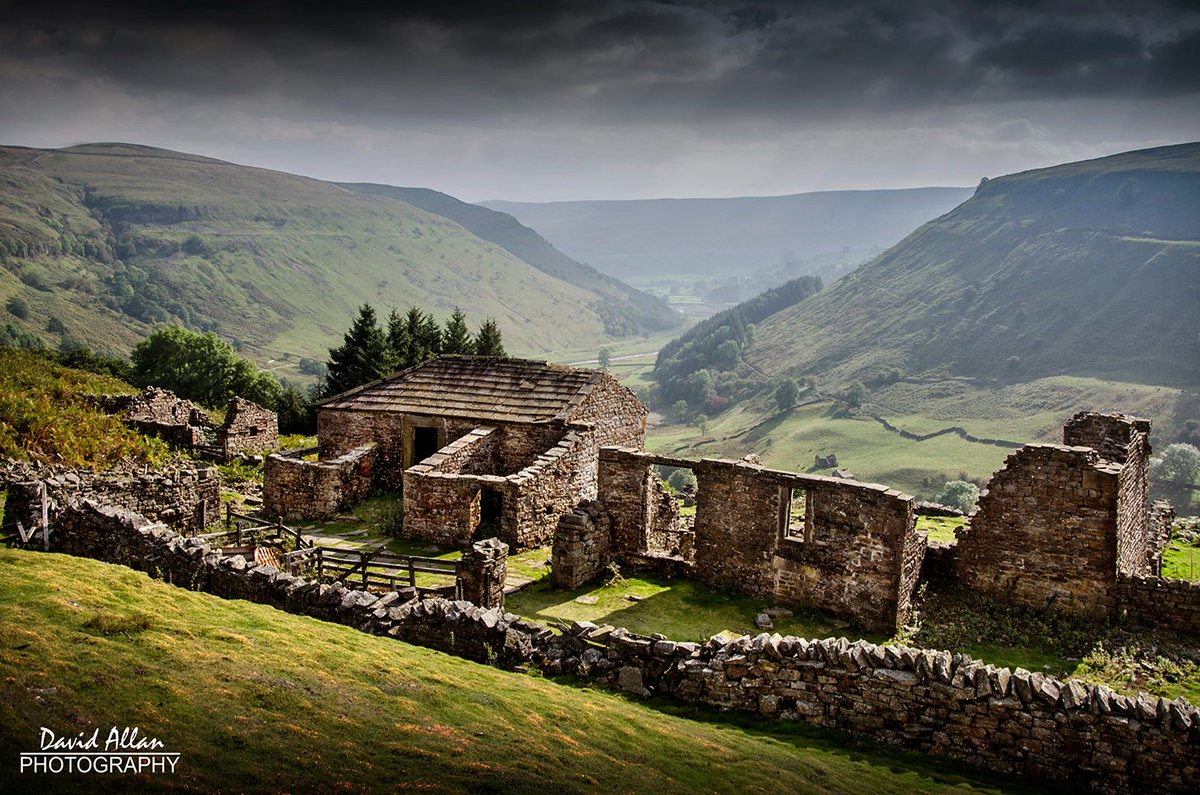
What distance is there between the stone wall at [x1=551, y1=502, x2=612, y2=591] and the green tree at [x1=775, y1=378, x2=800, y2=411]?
12729 cm

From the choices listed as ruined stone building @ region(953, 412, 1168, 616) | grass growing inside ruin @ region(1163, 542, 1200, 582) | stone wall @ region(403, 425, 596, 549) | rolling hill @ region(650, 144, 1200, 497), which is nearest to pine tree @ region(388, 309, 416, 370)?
stone wall @ region(403, 425, 596, 549)

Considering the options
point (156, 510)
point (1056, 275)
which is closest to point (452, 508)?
point (156, 510)

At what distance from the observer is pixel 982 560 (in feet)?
57.1

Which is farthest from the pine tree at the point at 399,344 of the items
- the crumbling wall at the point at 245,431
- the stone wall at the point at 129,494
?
the stone wall at the point at 129,494

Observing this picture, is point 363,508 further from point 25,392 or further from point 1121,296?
point 1121,296

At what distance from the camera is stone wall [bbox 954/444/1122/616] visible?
16.2 m

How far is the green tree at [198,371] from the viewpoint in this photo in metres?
60.3

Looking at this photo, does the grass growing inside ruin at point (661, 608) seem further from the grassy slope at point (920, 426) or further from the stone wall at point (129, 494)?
the grassy slope at point (920, 426)

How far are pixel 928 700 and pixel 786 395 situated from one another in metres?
136

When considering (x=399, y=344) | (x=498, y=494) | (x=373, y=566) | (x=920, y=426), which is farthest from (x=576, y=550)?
(x=920, y=426)

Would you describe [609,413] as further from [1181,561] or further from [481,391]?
[1181,561]

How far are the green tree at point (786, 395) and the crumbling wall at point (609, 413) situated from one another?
118m

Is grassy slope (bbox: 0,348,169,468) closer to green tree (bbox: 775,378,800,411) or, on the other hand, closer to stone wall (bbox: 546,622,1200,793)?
stone wall (bbox: 546,622,1200,793)

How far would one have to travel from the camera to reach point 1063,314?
6393 inches
